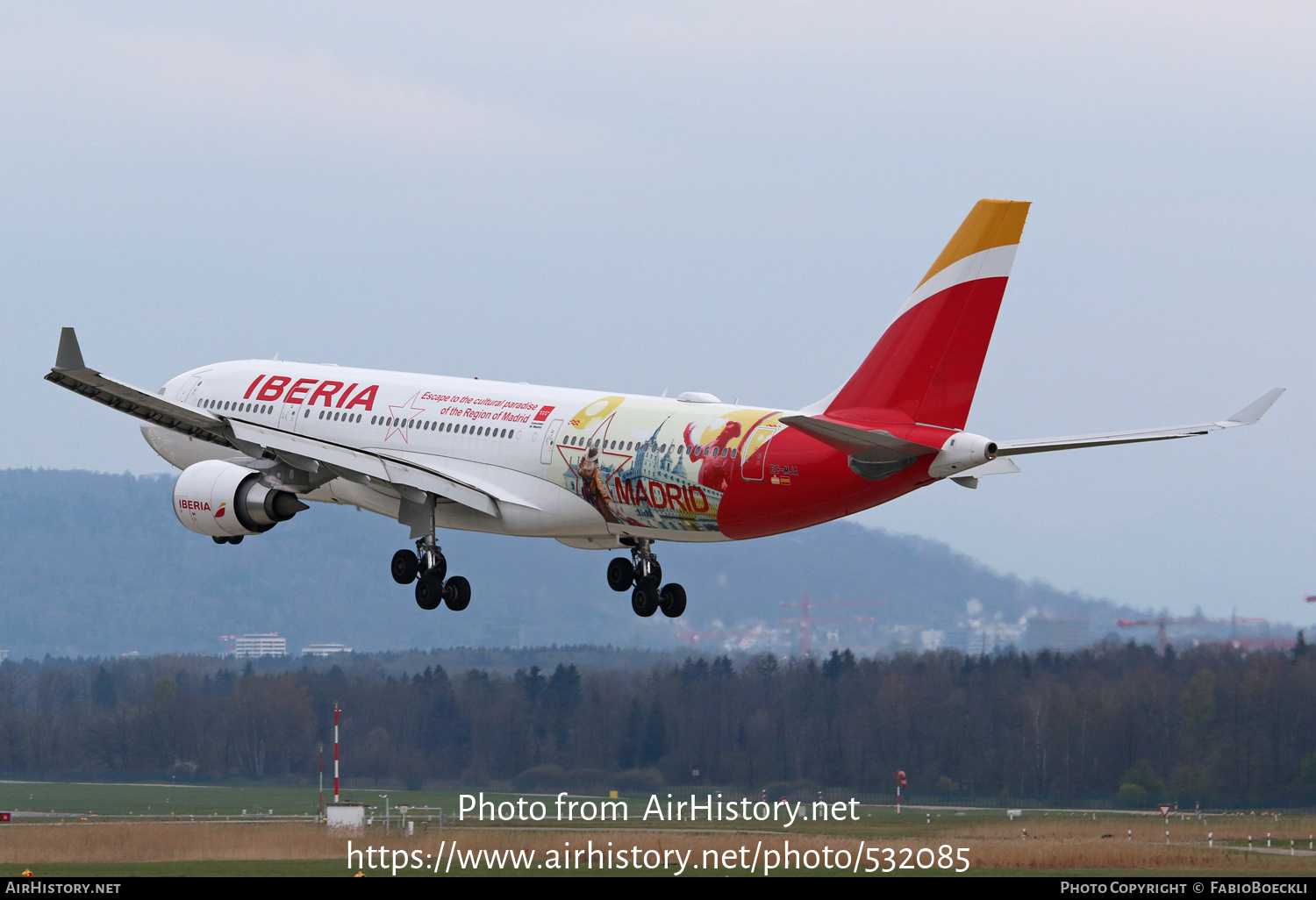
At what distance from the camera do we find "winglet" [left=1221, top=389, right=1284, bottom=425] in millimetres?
38781

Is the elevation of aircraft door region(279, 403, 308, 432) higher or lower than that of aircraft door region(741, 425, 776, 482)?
higher

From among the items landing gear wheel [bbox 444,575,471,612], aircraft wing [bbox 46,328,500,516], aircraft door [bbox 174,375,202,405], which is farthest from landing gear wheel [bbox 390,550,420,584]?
aircraft door [bbox 174,375,202,405]

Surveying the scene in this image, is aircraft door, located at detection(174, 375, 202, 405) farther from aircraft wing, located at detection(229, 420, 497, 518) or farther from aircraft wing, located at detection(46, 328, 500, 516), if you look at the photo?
aircraft wing, located at detection(229, 420, 497, 518)

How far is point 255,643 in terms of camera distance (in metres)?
146

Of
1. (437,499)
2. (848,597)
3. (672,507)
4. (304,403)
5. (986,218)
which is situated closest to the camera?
(986,218)

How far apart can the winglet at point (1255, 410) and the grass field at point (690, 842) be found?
52.9ft

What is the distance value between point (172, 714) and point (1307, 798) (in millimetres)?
58030

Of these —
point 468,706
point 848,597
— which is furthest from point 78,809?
point 848,597

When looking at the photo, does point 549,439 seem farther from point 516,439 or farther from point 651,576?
point 651,576

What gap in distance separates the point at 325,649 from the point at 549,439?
8384 cm

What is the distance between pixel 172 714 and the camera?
105 meters

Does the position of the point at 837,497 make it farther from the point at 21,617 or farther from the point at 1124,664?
the point at 21,617

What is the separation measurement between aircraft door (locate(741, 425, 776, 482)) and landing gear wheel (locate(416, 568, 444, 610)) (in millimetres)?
9824

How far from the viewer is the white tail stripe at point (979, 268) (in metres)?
39.4
